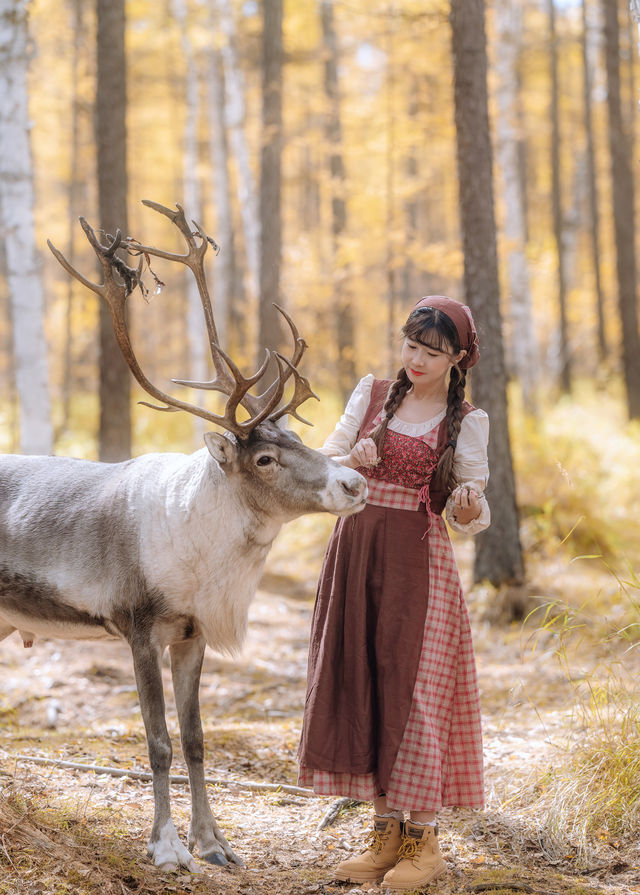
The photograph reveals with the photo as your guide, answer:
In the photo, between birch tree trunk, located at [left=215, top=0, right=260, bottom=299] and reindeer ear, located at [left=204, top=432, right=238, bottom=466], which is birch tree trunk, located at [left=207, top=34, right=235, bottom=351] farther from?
reindeer ear, located at [left=204, top=432, right=238, bottom=466]

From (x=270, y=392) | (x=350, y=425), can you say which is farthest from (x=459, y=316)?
(x=270, y=392)

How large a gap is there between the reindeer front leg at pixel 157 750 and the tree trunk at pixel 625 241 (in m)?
12.1

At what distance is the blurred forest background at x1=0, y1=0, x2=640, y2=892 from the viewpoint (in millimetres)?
5340

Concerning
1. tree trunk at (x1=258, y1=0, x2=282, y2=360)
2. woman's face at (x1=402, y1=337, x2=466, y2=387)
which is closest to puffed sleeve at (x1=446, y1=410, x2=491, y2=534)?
woman's face at (x1=402, y1=337, x2=466, y2=387)

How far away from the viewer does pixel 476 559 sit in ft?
24.1

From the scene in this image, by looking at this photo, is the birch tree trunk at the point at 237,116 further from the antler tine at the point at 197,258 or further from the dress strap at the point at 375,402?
the dress strap at the point at 375,402

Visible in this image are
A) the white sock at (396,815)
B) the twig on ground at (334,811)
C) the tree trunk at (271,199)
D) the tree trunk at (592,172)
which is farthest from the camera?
the tree trunk at (592,172)

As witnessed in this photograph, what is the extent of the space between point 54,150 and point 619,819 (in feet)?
67.8

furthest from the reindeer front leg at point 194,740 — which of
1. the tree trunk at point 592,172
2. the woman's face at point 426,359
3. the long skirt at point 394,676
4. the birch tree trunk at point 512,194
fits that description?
the tree trunk at point 592,172

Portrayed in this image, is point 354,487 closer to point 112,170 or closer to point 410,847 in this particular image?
point 410,847

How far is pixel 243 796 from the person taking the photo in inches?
167

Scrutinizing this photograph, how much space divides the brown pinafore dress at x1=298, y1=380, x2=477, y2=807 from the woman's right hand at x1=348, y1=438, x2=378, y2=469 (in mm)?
91

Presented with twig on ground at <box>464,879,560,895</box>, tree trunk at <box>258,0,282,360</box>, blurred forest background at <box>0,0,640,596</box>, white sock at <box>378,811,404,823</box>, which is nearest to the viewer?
twig on ground at <box>464,879,560,895</box>

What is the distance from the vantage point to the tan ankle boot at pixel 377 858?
3338mm
